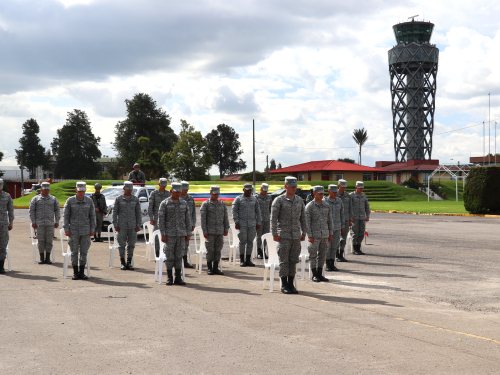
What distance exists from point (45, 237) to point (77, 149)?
90.5m

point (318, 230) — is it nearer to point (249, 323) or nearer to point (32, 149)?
point (249, 323)

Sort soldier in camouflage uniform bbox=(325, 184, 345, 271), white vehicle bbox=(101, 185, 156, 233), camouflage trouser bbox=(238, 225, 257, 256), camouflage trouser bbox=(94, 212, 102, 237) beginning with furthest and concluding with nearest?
white vehicle bbox=(101, 185, 156, 233) < camouflage trouser bbox=(94, 212, 102, 237) < camouflage trouser bbox=(238, 225, 257, 256) < soldier in camouflage uniform bbox=(325, 184, 345, 271)

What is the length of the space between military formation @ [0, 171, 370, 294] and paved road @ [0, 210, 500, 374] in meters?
0.52

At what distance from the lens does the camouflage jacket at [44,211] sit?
43.1ft

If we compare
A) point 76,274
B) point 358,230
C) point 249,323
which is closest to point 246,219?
point 358,230

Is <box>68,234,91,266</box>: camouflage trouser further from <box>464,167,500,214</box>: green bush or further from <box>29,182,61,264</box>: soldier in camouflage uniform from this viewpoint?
<box>464,167,500,214</box>: green bush

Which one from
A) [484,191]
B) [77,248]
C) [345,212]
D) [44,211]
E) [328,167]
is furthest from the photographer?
[328,167]

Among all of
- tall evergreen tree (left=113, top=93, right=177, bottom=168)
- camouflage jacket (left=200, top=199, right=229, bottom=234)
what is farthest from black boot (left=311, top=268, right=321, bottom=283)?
tall evergreen tree (left=113, top=93, right=177, bottom=168)

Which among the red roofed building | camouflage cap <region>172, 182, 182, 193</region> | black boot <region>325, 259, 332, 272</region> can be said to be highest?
the red roofed building

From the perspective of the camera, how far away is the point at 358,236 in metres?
15.1

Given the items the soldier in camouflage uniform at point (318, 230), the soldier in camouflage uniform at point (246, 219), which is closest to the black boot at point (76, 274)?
the soldier in camouflage uniform at point (246, 219)

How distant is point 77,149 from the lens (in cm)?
9875

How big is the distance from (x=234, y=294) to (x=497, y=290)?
4.89m

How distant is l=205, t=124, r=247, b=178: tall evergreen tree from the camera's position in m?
121
